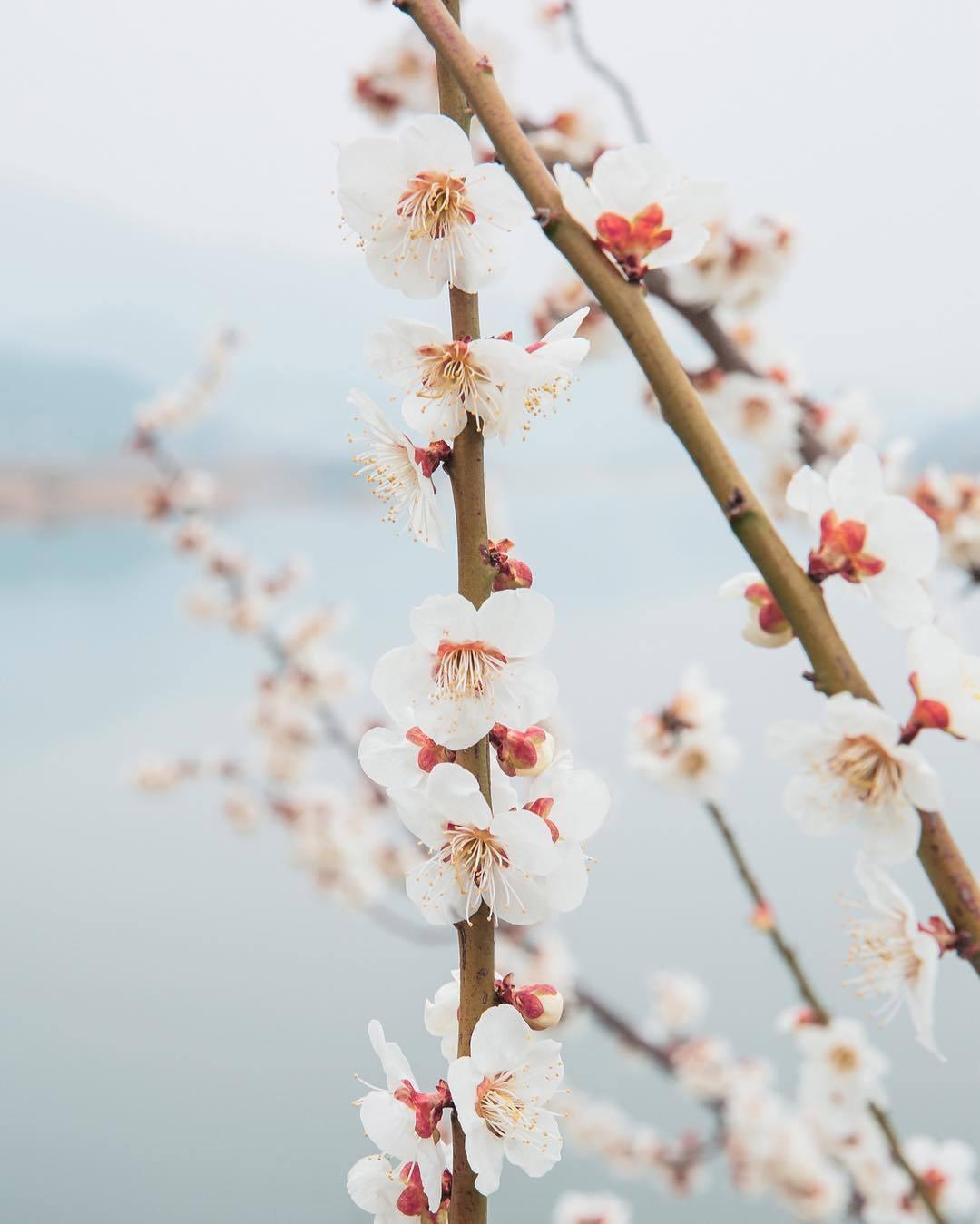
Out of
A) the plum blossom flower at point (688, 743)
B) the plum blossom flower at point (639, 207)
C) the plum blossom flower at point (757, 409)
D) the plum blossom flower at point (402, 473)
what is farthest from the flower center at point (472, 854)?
the plum blossom flower at point (757, 409)

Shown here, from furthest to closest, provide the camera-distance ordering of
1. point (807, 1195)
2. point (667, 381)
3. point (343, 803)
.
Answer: point (343, 803) < point (807, 1195) < point (667, 381)

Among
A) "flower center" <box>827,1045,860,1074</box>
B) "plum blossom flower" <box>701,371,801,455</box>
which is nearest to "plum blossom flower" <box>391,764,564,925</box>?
"plum blossom flower" <box>701,371,801,455</box>

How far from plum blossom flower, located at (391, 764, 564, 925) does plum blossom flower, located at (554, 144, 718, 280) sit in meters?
0.20

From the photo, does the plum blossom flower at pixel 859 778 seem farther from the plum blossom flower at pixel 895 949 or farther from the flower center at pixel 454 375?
the flower center at pixel 454 375

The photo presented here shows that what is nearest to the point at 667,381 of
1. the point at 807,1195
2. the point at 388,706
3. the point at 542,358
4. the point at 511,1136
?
the point at 542,358

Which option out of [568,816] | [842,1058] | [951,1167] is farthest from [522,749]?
[951,1167]

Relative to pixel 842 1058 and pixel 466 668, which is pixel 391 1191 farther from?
pixel 842 1058

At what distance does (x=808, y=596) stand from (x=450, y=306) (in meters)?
0.18

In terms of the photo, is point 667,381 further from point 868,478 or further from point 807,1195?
point 807,1195

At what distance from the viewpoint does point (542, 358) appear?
1.20ft

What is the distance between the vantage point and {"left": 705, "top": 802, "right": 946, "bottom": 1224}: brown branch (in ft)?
2.60

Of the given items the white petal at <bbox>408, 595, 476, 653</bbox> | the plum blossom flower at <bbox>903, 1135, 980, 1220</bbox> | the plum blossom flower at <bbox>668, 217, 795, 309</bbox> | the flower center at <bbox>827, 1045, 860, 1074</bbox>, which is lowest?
the plum blossom flower at <bbox>903, 1135, 980, 1220</bbox>

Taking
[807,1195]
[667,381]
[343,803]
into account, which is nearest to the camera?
[667,381]

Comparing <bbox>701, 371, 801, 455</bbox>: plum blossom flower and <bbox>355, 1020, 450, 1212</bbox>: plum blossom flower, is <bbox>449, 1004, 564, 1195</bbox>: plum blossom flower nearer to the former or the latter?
<bbox>355, 1020, 450, 1212</bbox>: plum blossom flower
